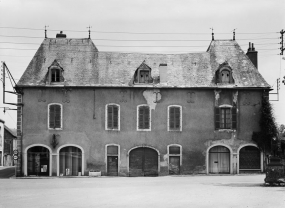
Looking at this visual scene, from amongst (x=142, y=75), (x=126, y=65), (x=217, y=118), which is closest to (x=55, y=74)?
(x=126, y=65)

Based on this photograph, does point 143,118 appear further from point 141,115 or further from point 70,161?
point 70,161

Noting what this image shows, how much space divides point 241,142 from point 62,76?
14.2 meters

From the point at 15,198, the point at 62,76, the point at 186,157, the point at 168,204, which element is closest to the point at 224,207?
the point at 168,204

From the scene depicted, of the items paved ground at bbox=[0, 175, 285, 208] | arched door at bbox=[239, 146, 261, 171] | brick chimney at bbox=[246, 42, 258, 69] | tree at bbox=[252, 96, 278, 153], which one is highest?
brick chimney at bbox=[246, 42, 258, 69]

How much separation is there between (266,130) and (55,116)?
15582 millimetres

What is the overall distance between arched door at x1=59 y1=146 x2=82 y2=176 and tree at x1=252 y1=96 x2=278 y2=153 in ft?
42.8

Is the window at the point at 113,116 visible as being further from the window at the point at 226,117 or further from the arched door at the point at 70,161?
the window at the point at 226,117

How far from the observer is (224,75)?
3981 cm

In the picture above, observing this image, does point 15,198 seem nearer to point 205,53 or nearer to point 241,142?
point 241,142

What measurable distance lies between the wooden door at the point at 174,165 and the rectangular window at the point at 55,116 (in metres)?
Answer: 8.67

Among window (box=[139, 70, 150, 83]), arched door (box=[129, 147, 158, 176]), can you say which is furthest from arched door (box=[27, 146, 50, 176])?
window (box=[139, 70, 150, 83])

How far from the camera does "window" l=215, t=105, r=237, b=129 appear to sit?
129 feet

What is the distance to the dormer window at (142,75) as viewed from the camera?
39562 mm

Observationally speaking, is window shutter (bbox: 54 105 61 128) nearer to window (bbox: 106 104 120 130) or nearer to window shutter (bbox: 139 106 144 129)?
window (bbox: 106 104 120 130)
